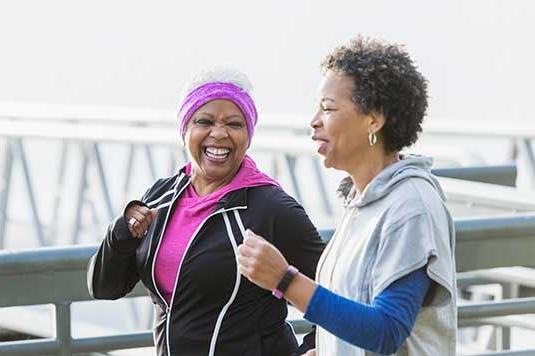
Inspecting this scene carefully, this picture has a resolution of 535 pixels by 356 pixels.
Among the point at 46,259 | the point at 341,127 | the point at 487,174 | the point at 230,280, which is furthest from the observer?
the point at 487,174

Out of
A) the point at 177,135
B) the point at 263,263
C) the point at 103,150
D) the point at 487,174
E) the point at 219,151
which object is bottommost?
the point at 263,263

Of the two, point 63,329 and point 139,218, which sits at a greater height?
point 139,218

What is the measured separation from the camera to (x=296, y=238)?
350cm

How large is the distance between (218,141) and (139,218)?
0.87 ft

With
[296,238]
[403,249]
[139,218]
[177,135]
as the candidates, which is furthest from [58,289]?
[177,135]

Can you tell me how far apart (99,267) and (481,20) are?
521 inches

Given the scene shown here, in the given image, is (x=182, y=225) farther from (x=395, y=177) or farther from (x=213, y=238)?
(x=395, y=177)

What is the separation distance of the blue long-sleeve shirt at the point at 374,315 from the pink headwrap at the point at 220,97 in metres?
0.81

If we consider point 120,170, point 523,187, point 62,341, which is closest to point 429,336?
point 62,341

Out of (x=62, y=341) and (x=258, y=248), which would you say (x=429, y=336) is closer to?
(x=258, y=248)

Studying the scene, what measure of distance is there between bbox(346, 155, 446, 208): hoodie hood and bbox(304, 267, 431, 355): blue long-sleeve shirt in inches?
8.2

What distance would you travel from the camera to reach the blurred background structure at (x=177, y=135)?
4676mm

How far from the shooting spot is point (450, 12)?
16.8 metres

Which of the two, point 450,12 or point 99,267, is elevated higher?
point 450,12
